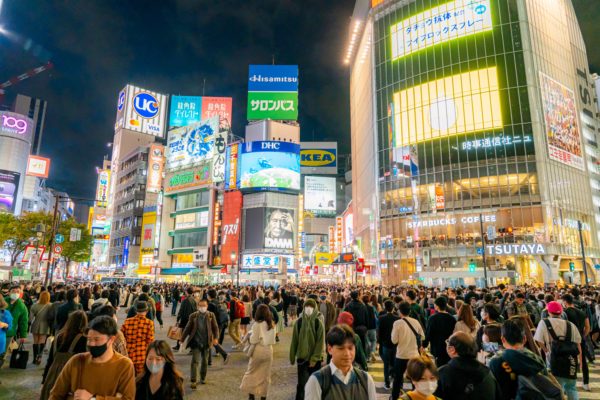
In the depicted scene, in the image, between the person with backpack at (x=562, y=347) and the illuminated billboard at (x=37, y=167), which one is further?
the illuminated billboard at (x=37, y=167)

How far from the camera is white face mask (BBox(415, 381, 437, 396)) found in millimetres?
2828

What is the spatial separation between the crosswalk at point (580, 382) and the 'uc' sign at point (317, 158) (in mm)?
121411

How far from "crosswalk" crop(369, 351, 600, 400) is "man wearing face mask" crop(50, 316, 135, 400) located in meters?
5.99

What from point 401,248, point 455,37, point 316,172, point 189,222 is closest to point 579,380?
point 401,248

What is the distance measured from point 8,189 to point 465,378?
391 feet

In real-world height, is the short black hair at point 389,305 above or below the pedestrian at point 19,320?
above

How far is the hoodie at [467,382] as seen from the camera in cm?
347

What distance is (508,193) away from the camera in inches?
1966

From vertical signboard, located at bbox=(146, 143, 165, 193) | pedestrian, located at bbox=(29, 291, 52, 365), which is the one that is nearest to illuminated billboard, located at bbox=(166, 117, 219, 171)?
vertical signboard, located at bbox=(146, 143, 165, 193)

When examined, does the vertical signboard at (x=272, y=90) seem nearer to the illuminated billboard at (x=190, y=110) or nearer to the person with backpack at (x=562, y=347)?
the illuminated billboard at (x=190, y=110)

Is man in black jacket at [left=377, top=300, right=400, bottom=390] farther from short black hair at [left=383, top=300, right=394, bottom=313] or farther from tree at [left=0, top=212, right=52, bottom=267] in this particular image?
tree at [left=0, top=212, right=52, bottom=267]

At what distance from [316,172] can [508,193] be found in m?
90.8

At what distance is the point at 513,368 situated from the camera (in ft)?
12.7

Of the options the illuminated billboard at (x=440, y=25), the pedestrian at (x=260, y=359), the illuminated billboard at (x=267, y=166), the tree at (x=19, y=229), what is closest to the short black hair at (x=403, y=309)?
the pedestrian at (x=260, y=359)
